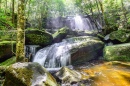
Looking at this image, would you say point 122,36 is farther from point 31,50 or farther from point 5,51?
point 5,51

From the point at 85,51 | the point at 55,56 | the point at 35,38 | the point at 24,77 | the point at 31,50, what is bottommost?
the point at 55,56

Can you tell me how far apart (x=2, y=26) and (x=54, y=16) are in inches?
638

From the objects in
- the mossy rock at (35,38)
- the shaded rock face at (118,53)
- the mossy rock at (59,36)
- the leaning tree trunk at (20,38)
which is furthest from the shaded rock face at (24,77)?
the mossy rock at (59,36)

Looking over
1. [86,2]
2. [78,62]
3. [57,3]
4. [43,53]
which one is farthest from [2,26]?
[57,3]

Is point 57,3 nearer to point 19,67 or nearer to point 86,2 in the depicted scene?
point 86,2

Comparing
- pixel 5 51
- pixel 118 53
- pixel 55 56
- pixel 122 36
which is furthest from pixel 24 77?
pixel 122 36

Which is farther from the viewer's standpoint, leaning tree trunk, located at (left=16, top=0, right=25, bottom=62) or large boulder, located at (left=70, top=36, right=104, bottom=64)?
large boulder, located at (left=70, top=36, right=104, bottom=64)

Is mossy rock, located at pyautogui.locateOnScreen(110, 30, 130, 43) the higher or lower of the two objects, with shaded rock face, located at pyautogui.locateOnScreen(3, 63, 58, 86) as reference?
higher

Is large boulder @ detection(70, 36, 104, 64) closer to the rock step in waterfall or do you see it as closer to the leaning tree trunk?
the rock step in waterfall

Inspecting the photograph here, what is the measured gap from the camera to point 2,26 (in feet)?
44.3

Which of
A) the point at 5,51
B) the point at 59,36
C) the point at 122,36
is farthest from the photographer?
the point at 59,36

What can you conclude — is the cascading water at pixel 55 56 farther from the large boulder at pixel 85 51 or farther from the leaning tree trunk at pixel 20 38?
the leaning tree trunk at pixel 20 38

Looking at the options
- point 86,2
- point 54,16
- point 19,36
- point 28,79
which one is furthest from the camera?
point 54,16

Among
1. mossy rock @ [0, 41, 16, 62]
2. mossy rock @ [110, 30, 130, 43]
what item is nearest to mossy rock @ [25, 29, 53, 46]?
mossy rock @ [0, 41, 16, 62]
